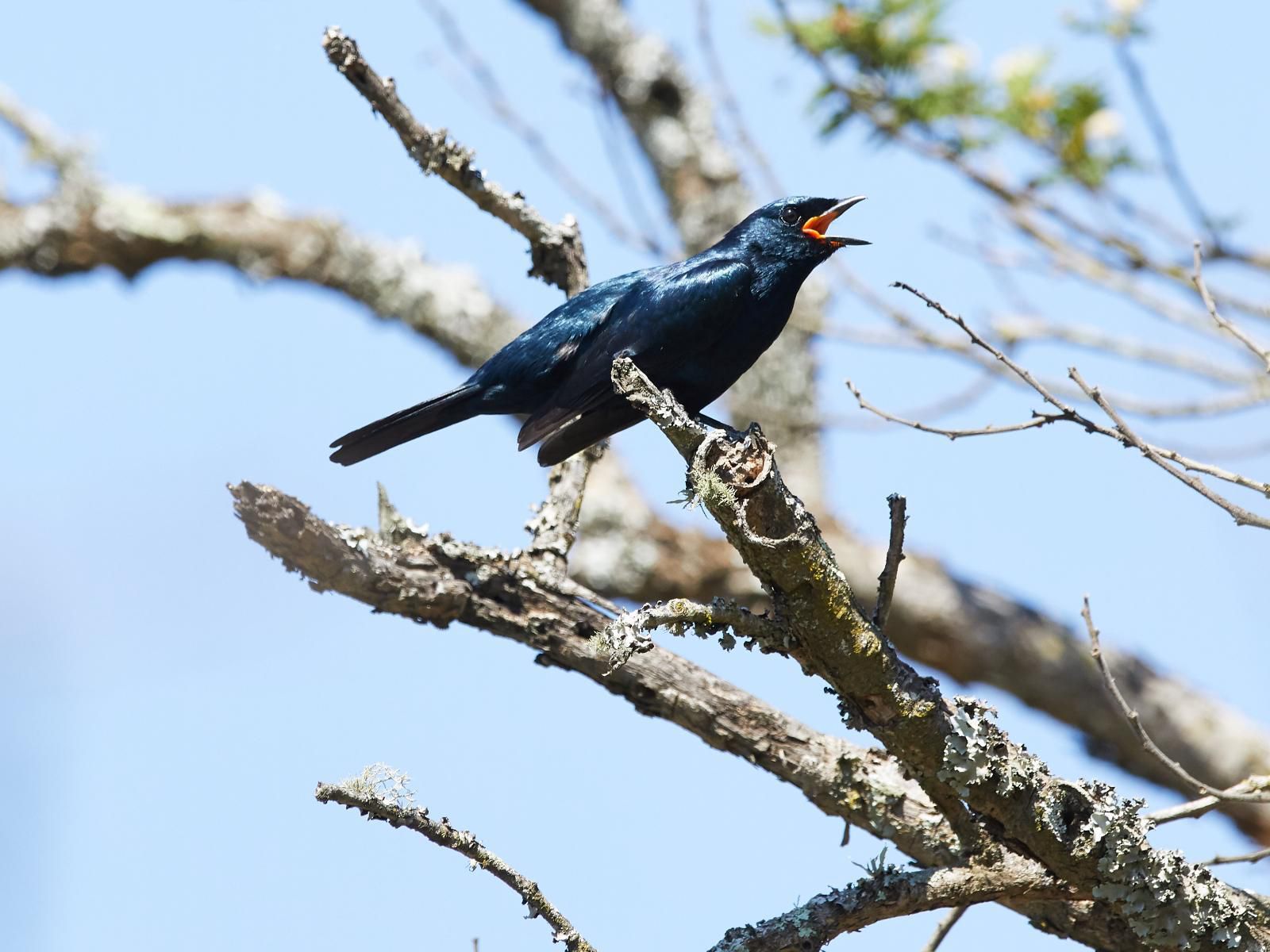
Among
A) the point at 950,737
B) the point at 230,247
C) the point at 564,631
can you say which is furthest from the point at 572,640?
the point at 230,247

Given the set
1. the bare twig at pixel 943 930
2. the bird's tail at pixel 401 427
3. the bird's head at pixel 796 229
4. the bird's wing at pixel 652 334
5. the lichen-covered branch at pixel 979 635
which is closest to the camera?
the bare twig at pixel 943 930

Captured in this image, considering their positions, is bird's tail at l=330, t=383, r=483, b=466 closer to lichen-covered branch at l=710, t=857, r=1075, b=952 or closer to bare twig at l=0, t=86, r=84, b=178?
lichen-covered branch at l=710, t=857, r=1075, b=952

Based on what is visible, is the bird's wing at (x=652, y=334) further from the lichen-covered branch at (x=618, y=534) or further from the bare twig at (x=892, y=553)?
the lichen-covered branch at (x=618, y=534)

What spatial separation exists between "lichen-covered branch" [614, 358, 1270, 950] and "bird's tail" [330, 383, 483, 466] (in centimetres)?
181

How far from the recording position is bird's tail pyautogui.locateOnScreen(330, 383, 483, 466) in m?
4.67

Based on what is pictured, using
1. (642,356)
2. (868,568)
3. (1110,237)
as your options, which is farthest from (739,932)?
(868,568)

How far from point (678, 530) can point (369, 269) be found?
277cm

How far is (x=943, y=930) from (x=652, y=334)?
2039 mm

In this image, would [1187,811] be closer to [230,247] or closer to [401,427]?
[401,427]

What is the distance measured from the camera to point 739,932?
112 inches

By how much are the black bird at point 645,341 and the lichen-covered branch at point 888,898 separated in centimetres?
178

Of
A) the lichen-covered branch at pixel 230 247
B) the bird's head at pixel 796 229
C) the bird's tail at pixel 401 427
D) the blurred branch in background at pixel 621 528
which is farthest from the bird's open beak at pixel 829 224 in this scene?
the lichen-covered branch at pixel 230 247

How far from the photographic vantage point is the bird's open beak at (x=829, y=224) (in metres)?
4.89

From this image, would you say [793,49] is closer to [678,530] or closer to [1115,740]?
[678,530]
